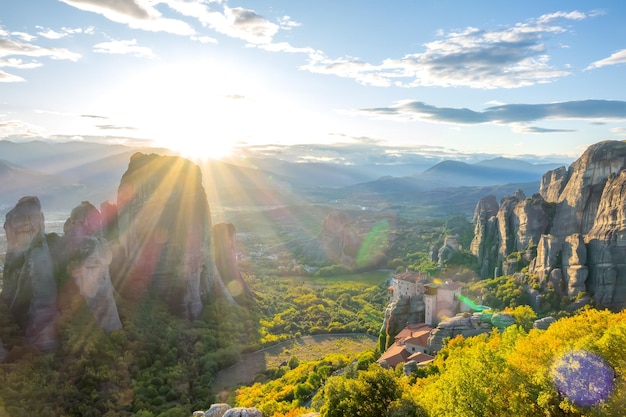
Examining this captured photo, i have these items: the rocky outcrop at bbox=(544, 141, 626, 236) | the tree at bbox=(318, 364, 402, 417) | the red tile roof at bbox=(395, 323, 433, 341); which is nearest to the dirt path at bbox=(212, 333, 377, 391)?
the red tile roof at bbox=(395, 323, 433, 341)

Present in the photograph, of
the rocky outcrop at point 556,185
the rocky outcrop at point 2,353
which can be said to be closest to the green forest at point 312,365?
the rocky outcrop at point 2,353

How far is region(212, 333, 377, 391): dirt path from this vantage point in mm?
52562

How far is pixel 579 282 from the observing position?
180ft

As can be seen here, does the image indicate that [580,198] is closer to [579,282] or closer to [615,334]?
[579,282]

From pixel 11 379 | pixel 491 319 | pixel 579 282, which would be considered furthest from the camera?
pixel 579 282

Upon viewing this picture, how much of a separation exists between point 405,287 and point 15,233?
4566cm

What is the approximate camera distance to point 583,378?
1830cm

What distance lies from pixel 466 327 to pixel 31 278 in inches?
1642

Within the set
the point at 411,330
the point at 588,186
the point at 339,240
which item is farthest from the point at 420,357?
the point at 339,240

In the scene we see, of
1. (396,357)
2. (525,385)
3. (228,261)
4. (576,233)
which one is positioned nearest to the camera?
(525,385)

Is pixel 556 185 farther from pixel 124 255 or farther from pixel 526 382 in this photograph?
pixel 124 255

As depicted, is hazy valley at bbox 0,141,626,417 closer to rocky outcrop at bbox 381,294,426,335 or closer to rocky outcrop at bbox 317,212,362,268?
rocky outcrop at bbox 381,294,426,335

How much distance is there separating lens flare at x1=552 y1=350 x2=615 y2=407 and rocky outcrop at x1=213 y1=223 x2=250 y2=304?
204 feet

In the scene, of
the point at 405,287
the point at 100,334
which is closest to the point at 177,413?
the point at 100,334
